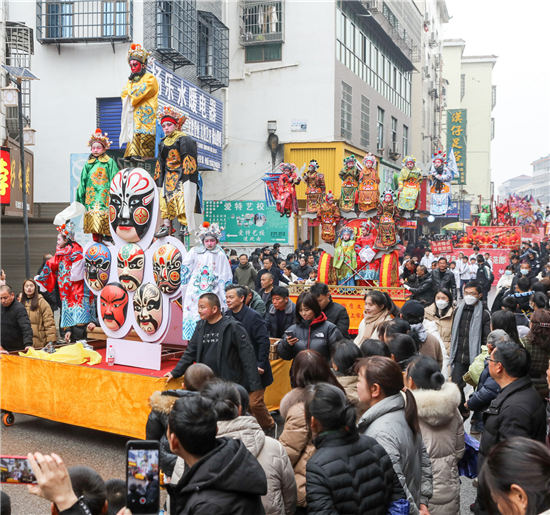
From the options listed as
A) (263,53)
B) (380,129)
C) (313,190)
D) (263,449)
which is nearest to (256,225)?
(263,53)

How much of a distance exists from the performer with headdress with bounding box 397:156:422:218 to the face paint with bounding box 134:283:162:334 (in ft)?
22.1

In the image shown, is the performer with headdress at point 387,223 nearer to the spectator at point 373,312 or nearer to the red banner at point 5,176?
the spectator at point 373,312

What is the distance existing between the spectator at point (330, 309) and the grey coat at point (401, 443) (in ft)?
10.5

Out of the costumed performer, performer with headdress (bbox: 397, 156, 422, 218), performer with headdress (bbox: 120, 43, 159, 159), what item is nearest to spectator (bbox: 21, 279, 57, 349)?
the costumed performer

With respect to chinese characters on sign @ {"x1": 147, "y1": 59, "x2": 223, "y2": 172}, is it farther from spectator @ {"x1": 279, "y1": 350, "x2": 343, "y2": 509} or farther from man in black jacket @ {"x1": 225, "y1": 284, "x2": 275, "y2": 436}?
spectator @ {"x1": 279, "y1": 350, "x2": 343, "y2": 509}

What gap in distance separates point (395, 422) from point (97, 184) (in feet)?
19.4

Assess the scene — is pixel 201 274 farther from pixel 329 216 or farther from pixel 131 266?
pixel 329 216

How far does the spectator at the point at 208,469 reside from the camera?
237 cm

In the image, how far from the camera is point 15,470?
6.49ft

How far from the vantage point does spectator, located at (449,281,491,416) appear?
21.7ft

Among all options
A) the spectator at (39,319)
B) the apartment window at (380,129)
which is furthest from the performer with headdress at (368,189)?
the apartment window at (380,129)

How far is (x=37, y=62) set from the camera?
18.1 metres

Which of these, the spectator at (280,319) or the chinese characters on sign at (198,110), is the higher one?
the chinese characters on sign at (198,110)

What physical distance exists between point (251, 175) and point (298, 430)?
21.4 meters
